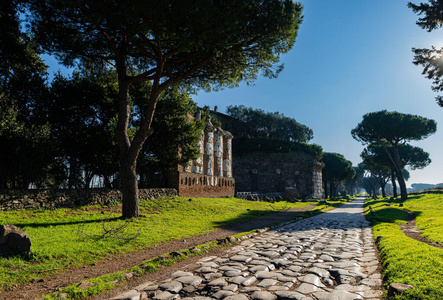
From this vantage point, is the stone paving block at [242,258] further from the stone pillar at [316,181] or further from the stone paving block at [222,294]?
the stone pillar at [316,181]

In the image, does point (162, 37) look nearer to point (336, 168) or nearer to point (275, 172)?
point (275, 172)

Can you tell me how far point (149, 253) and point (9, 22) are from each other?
14.1m

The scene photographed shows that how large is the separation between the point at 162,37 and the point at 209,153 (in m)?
16.6

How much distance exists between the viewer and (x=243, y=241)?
880 centimetres

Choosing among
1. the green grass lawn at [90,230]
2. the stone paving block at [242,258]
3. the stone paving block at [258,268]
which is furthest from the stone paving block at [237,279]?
the green grass lawn at [90,230]

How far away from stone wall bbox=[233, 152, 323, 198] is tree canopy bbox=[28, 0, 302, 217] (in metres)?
32.3

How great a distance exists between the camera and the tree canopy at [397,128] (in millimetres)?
36469

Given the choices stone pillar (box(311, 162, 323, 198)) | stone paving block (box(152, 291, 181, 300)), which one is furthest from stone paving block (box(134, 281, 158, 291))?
stone pillar (box(311, 162, 323, 198))

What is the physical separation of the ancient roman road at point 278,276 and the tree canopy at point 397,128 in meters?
35.5

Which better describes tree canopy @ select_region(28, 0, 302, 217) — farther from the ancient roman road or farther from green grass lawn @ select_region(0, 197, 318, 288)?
the ancient roman road

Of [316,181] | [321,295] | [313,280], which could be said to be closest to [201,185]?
[313,280]

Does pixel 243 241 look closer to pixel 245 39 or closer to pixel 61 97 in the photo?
pixel 245 39

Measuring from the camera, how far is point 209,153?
2781cm

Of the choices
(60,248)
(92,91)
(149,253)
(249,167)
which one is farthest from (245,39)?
(249,167)
